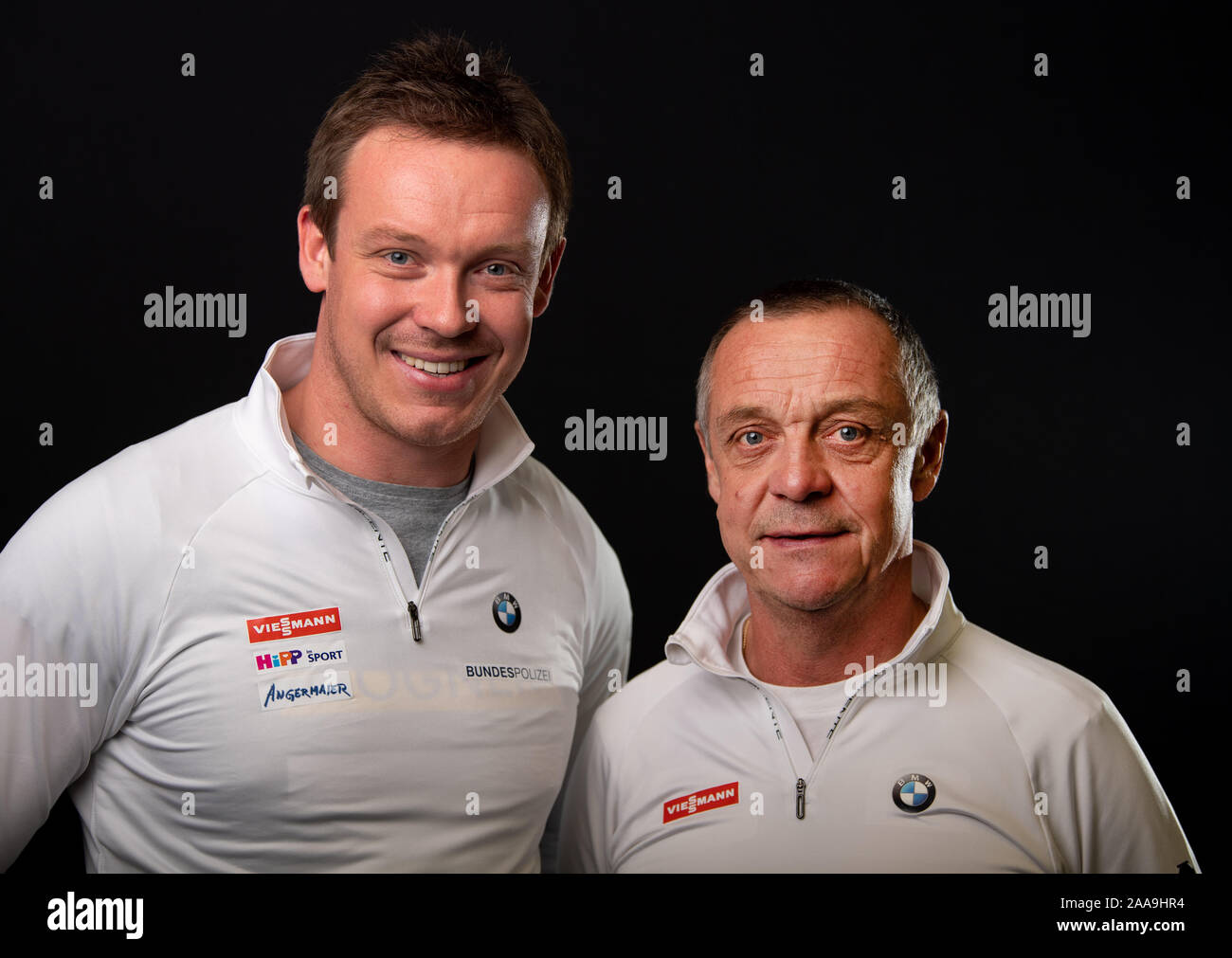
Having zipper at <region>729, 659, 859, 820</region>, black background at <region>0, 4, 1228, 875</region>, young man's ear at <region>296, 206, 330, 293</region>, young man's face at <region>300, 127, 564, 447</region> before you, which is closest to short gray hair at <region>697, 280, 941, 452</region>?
black background at <region>0, 4, 1228, 875</region>

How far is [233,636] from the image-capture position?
1.95 m

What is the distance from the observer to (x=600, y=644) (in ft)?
7.59

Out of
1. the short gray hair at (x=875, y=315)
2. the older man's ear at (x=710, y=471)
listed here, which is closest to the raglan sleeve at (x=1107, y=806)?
the short gray hair at (x=875, y=315)

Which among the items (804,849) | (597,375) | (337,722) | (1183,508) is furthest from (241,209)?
(1183,508)

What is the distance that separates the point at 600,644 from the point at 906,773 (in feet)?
2.15

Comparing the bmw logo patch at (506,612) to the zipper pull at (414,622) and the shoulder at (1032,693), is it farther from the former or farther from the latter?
the shoulder at (1032,693)

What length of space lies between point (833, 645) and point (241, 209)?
4.36 ft

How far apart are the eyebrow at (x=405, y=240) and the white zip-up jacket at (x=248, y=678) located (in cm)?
30

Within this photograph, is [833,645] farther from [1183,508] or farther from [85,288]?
[85,288]

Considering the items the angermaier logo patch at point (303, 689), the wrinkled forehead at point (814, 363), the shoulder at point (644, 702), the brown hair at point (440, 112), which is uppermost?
the brown hair at point (440, 112)

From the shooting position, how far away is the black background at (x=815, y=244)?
2115 millimetres

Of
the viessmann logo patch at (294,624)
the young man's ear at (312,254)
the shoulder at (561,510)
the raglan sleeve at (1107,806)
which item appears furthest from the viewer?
the shoulder at (561,510)

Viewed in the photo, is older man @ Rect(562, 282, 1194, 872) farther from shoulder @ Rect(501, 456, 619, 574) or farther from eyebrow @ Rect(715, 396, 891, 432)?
shoulder @ Rect(501, 456, 619, 574)

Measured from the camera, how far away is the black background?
6.94ft
